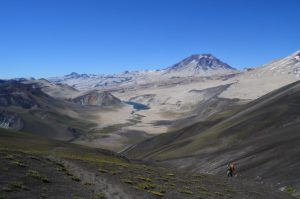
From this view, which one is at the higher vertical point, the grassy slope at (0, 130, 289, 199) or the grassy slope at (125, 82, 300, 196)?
the grassy slope at (0, 130, 289, 199)

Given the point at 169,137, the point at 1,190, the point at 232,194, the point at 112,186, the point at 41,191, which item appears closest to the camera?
the point at 1,190

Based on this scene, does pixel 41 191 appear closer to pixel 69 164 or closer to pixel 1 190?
pixel 1 190

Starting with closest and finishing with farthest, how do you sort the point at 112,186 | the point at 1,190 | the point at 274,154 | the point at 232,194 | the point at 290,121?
the point at 1,190 < the point at 112,186 < the point at 232,194 < the point at 274,154 < the point at 290,121

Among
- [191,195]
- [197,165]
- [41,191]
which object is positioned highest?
[41,191]

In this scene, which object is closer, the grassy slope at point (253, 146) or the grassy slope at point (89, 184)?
the grassy slope at point (89, 184)

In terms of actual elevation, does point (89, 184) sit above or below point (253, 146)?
above

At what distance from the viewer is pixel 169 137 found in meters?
155

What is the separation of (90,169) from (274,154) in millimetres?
43974

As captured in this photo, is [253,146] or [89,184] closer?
[89,184]

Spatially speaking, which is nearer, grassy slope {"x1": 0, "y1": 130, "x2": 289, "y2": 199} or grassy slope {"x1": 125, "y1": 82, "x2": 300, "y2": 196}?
grassy slope {"x1": 0, "y1": 130, "x2": 289, "y2": 199}

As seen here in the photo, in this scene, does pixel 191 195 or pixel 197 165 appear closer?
pixel 191 195

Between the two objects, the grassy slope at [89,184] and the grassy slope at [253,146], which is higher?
the grassy slope at [89,184]

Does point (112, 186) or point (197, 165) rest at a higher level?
point (112, 186)

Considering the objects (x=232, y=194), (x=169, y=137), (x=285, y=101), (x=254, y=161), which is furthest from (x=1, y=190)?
(x=169, y=137)
